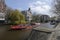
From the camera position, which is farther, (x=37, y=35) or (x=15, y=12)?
(x=15, y=12)

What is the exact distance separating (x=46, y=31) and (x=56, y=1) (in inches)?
776

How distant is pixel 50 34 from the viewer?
607 cm

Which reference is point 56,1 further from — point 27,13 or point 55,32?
point 27,13

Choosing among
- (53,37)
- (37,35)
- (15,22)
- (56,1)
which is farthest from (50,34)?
(15,22)

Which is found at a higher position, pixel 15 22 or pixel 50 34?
pixel 50 34

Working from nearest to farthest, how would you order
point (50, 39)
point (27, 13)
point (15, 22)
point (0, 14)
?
point (50, 39), point (15, 22), point (0, 14), point (27, 13)

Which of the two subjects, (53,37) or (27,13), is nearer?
(53,37)

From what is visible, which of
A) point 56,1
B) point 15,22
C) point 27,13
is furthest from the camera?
point 27,13

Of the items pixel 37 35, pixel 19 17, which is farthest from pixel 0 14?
pixel 37 35

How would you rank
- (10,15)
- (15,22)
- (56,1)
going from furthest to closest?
(10,15)
(15,22)
(56,1)

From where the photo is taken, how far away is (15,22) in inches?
2800

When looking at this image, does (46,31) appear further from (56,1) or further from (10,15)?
(10,15)

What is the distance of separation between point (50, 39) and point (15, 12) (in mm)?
69499

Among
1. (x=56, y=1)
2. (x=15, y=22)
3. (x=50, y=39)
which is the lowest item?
(x=15, y=22)
